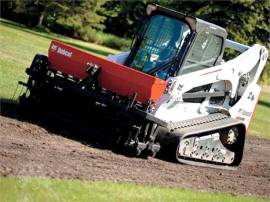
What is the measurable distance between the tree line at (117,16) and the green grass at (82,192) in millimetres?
7036

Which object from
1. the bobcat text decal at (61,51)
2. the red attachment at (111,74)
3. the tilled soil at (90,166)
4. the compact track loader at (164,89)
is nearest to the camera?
the tilled soil at (90,166)

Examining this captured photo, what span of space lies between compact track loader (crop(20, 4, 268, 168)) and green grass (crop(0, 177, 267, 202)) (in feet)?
5.68

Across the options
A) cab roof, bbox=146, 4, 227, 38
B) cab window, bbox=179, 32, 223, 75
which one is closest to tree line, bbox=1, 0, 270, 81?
cab roof, bbox=146, 4, 227, 38

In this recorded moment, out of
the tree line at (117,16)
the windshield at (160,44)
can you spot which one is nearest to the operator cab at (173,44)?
the windshield at (160,44)

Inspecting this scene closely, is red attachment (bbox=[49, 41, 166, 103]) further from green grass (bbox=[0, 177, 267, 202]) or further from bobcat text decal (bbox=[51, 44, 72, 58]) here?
green grass (bbox=[0, 177, 267, 202])

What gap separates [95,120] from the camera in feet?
37.7

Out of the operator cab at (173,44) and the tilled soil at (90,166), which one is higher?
the operator cab at (173,44)

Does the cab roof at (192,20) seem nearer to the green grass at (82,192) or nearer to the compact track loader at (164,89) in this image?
the compact track loader at (164,89)

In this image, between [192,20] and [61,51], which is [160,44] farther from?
[61,51]

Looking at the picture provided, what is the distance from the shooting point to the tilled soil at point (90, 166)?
856 cm

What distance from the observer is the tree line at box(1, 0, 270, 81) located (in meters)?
36.9

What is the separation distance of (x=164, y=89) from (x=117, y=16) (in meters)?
56.5

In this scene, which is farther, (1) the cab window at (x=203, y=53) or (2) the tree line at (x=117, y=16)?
(2) the tree line at (x=117, y=16)

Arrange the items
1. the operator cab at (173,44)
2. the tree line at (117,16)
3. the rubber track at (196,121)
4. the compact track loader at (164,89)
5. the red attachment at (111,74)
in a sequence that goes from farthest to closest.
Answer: the tree line at (117,16)
the operator cab at (173,44)
the rubber track at (196,121)
the compact track loader at (164,89)
the red attachment at (111,74)
